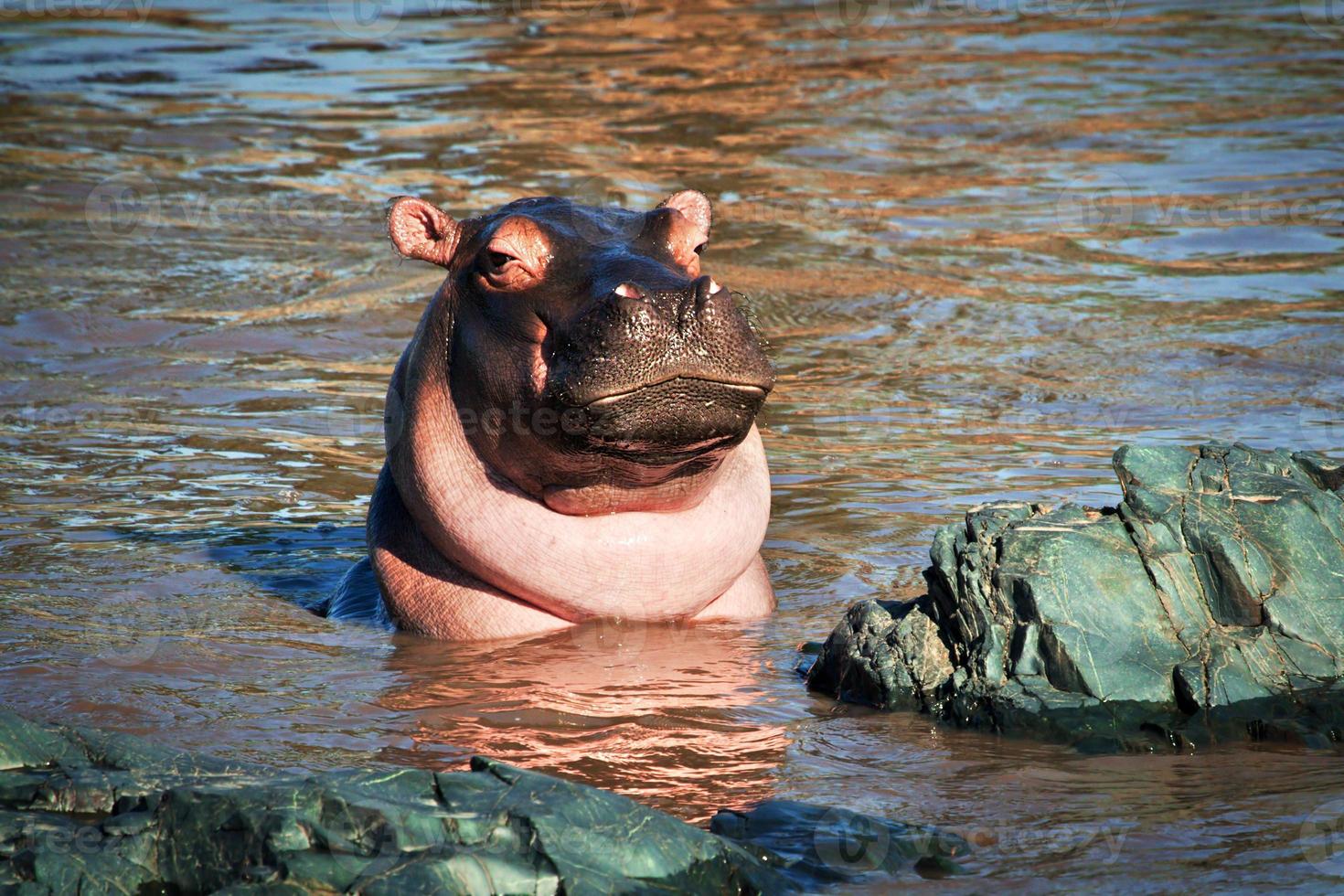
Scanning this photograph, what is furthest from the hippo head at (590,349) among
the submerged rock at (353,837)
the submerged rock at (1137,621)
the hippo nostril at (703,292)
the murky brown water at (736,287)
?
the submerged rock at (353,837)

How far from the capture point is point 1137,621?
4.77 m

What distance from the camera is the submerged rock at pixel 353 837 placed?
3.36 m

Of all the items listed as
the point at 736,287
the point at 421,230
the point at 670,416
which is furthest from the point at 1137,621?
the point at 736,287

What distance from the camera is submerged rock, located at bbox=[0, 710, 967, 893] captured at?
3.36 metres

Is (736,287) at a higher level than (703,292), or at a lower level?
lower

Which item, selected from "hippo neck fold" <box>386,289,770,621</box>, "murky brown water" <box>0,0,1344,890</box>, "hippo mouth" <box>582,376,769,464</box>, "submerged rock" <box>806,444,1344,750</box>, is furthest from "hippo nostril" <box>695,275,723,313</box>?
"murky brown water" <box>0,0,1344,890</box>

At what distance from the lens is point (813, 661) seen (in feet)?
17.8

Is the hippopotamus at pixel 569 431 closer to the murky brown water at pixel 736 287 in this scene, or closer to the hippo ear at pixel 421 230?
the hippo ear at pixel 421 230

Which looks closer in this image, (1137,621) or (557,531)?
(1137,621)

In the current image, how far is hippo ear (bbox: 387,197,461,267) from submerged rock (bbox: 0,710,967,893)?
2361 millimetres

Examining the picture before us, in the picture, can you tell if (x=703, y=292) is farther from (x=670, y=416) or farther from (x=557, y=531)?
(x=557, y=531)

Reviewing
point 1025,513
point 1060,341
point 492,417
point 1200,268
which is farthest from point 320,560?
point 1200,268

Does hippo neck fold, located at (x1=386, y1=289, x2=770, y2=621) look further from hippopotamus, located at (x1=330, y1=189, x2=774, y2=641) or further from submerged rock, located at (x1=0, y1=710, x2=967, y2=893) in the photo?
submerged rock, located at (x1=0, y1=710, x2=967, y2=893)

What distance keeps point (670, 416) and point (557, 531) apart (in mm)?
643
